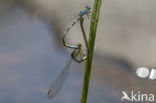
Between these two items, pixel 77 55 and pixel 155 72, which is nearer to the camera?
pixel 77 55

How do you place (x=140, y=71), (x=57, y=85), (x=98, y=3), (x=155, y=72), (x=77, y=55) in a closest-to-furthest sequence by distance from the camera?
(x=98, y=3) < (x=77, y=55) < (x=57, y=85) < (x=155, y=72) < (x=140, y=71)

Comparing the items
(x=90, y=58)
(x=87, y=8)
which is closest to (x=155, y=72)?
(x=87, y=8)

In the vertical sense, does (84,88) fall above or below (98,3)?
below

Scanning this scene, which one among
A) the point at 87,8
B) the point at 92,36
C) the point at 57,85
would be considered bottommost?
the point at 57,85

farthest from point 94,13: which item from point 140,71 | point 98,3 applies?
point 140,71

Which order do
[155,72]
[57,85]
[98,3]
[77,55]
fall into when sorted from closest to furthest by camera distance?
[98,3] → [77,55] → [57,85] → [155,72]

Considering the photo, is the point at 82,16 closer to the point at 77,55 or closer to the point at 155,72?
the point at 77,55

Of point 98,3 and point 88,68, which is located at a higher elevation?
point 98,3

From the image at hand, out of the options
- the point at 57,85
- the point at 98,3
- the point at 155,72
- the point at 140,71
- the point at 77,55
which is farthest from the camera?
the point at 140,71

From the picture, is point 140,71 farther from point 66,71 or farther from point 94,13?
point 94,13
